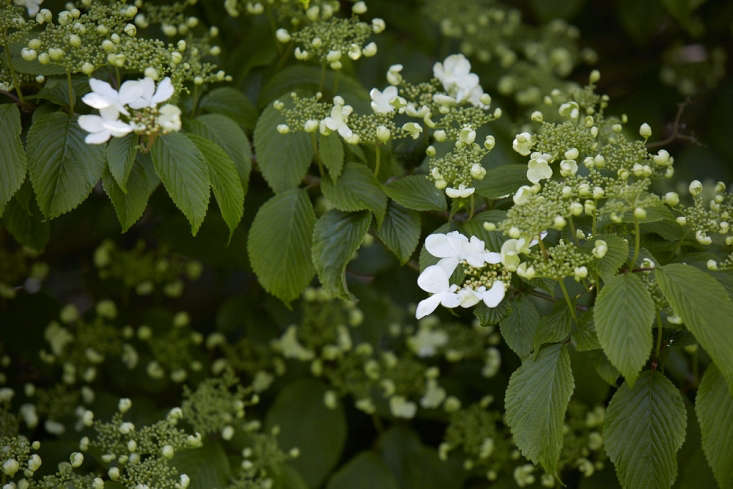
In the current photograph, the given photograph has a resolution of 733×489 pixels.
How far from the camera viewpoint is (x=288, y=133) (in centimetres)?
173

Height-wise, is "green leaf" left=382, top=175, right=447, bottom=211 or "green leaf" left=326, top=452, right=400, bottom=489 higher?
"green leaf" left=382, top=175, right=447, bottom=211

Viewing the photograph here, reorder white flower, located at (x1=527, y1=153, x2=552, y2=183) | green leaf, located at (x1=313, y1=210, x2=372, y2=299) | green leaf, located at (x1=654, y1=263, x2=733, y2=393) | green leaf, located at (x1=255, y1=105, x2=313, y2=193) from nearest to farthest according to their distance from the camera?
green leaf, located at (x1=654, y1=263, x2=733, y2=393) < white flower, located at (x1=527, y1=153, x2=552, y2=183) < green leaf, located at (x1=313, y1=210, x2=372, y2=299) < green leaf, located at (x1=255, y1=105, x2=313, y2=193)

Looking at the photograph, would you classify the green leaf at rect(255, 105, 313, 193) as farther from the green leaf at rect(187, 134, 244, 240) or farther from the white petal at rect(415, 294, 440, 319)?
the white petal at rect(415, 294, 440, 319)

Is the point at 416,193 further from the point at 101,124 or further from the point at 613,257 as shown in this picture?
the point at 101,124

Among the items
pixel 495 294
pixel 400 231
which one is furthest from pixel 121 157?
pixel 495 294

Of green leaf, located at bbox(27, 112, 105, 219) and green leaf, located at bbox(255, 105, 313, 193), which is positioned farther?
green leaf, located at bbox(255, 105, 313, 193)

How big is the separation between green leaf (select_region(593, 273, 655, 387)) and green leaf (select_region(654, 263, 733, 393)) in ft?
0.14

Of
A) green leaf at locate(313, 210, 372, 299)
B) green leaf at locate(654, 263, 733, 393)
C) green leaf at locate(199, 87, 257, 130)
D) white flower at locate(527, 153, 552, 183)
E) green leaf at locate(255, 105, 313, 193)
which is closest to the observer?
green leaf at locate(654, 263, 733, 393)

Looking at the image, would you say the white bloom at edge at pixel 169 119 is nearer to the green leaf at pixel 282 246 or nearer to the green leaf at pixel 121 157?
the green leaf at pixel 121 157

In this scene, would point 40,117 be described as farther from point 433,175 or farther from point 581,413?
point 581,413

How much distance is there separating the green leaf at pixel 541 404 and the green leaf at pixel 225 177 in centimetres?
66

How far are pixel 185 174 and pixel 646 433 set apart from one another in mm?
1007

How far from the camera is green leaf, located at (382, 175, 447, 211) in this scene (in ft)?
5.26

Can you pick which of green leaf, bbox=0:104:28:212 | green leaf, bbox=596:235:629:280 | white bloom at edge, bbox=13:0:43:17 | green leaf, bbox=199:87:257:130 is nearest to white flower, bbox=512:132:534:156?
green leaf, bbox=596:235:629:280
